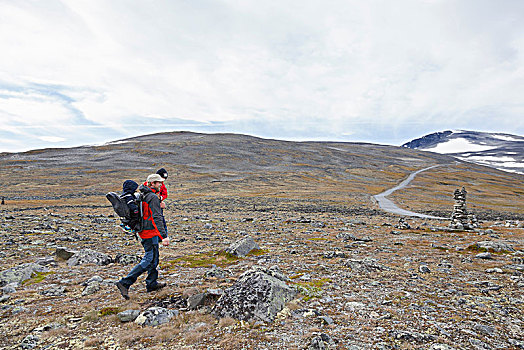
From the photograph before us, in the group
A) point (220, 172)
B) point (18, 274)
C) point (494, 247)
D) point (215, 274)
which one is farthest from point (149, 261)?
point (220, 172)

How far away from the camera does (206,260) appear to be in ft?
43.0

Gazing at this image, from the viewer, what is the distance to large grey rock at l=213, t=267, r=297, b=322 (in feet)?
23.6

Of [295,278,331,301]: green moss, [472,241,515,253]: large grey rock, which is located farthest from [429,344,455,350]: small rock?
[472,241,515,253]: large grey rock

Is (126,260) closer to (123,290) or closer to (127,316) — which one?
(123,290)

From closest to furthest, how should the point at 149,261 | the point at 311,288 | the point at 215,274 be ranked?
the point at 149,261, the point at 311,288, the point at 215,274

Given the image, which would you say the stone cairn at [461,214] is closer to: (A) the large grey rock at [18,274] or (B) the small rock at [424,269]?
(B) the small rock at [424,269]

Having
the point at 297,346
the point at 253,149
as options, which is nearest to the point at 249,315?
the point at 297,346

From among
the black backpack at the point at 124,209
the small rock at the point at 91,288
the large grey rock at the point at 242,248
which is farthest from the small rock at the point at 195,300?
the large grey rock at the point at 242,248

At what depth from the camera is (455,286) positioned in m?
9.77

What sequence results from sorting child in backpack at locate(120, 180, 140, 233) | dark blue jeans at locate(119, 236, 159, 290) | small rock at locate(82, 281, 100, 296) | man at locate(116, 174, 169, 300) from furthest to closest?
1. small rock at locate(82, 281, 100, 296)
2. man at locate(116, 174, 169, 300)
3. dark blue jeans at locate(119, 236, 159, 290)
4. child in backpack at locate(120, 180, 140, 233)

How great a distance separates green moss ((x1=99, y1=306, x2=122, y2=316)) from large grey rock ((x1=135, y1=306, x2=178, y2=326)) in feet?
3.11

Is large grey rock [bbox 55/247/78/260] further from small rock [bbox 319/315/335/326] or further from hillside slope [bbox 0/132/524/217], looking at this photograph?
hillside slope [bbox 0/132/524/217]

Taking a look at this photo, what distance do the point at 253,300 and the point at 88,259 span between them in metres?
9.32

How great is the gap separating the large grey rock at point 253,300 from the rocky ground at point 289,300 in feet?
0.62
